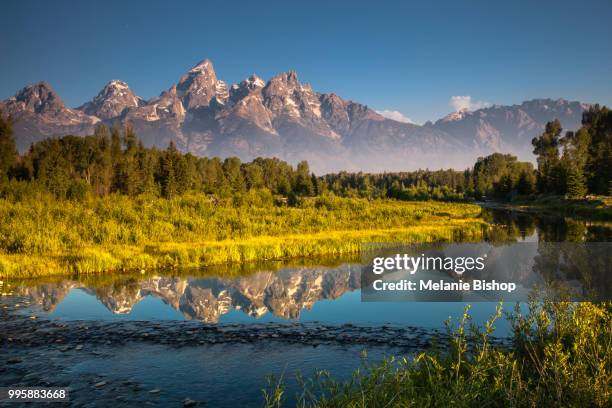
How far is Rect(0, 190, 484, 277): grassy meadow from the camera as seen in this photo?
2841 centimetres

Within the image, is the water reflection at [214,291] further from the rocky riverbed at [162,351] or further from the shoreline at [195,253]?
the rocky riverbed at [162,351]

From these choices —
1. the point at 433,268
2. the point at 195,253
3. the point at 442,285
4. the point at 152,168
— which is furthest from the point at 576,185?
the point at 152,168

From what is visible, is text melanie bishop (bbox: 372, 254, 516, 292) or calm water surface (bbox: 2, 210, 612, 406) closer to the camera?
calm water surface (bbox: 2, 210, 612, 406)

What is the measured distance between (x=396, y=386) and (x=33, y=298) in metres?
19.5

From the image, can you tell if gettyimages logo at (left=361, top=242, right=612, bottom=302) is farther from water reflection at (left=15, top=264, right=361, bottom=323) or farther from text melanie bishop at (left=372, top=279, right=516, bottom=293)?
water reflection at (left=15, top=264, right=361, bottom=323)

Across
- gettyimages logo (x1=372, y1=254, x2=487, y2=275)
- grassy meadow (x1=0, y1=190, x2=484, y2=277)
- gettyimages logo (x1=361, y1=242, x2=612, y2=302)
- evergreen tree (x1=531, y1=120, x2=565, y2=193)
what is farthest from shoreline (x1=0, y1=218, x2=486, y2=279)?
evergreen tree (x1=531, y1=120, x2=565, y2=193)

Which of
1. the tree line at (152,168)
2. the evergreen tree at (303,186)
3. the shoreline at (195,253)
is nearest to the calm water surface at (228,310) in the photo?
the shoreline at (195,253)

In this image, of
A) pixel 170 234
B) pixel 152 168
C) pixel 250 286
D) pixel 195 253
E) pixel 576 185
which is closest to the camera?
pixel 250 286

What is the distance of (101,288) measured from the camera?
23.2 metres

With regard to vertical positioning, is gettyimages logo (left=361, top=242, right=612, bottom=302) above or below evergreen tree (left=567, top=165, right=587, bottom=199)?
below

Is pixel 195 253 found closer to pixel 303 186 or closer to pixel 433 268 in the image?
pixel 433 268

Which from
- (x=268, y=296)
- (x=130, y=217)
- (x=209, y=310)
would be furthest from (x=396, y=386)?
(x=130, y=217)

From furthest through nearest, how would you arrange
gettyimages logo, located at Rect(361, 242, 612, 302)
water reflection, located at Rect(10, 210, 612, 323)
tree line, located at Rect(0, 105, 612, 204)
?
1. tree line, located at Rect(0, 105, 612, 204)
2. gettyimages logo, located at Rect(361, 242, 612, 302)
3. water reflection, located at Rect(10, 210, 612, 323)

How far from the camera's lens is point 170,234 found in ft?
123
